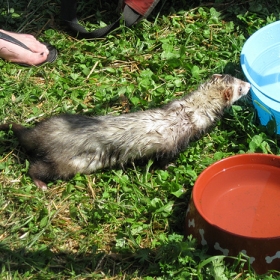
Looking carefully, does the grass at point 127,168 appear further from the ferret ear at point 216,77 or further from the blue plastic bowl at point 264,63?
the ferret ear at point 216,77

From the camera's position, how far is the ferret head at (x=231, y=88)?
4.33m

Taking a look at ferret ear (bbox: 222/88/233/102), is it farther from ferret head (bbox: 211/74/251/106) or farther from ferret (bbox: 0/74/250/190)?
ferret (bbox: 0/74/250/190)

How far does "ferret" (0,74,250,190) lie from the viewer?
3.85m

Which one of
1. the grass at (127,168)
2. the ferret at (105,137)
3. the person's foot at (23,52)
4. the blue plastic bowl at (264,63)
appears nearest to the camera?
the grass at (127,168)

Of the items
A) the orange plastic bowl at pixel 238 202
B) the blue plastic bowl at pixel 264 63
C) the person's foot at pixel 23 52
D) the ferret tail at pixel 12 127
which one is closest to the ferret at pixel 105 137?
the ferret tail at pixel 12 127

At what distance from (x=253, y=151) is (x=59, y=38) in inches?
78.6

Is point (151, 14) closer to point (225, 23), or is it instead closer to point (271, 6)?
point (225, 23)

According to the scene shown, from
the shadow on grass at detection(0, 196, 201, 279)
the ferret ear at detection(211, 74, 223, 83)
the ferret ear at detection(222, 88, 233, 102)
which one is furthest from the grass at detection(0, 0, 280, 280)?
the ferret ear at detection(211, 74, 223, 83)

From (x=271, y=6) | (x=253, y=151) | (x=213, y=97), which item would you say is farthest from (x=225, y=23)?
(x=253, y=151)

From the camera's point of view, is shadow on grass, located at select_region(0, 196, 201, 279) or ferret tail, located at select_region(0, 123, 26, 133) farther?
ferret tail, located at select_region(0, 123, 26, 133)

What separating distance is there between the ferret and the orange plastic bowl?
0.52m

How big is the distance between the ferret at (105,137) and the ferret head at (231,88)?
0.18m

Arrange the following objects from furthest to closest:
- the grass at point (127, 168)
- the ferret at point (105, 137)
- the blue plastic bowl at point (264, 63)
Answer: the blue plastic bowl at point (264, 63), the ferret at point (105, 137), the grass at point (127, 168)

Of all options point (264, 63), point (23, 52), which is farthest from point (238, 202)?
point (23, 52)
